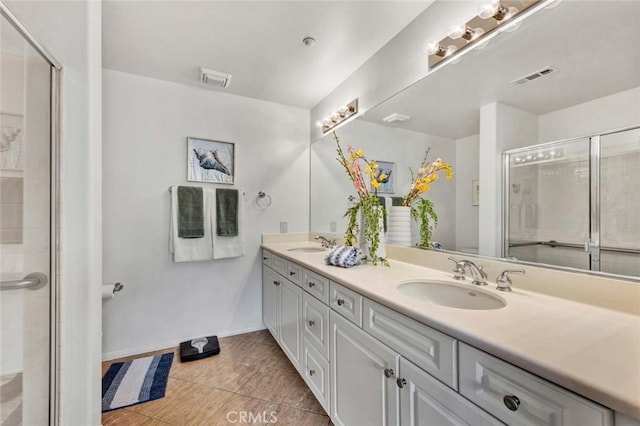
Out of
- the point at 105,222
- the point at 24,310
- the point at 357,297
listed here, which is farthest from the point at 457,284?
the point at 105,222

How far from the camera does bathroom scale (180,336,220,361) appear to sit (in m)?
2.13

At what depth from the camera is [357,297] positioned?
119cm

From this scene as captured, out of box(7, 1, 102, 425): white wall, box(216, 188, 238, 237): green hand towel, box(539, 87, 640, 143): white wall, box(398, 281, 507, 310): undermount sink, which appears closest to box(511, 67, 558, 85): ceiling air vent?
box(539, 87, 640, 143): white wall

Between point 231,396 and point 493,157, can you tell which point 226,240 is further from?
point 493,157

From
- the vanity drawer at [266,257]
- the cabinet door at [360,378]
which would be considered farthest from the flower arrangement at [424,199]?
the vanity drawer at [266,257]

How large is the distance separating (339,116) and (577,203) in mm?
1792

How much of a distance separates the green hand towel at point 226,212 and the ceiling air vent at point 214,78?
36.2 inches

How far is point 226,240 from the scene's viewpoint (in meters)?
2.43

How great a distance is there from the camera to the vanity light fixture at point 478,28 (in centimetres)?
110

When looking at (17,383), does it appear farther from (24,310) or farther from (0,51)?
(0,51)

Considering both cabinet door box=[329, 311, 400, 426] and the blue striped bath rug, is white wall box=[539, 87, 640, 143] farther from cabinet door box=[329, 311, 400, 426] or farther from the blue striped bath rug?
the blue striped bath rug

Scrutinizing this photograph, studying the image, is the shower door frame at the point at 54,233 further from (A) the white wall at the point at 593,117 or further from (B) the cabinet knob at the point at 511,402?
(A) the white wall at the point at 593,117

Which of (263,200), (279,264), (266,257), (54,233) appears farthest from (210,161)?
(54,233)

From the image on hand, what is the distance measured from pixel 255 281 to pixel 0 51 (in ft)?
7.14
